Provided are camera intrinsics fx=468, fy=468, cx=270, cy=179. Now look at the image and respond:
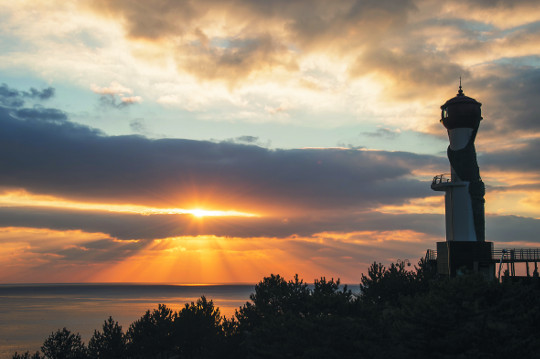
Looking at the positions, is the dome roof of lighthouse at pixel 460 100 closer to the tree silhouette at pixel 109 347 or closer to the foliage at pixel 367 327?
the foliage at pixel 367 327

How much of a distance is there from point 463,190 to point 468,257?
27.1 ft

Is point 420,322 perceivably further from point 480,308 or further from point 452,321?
point 480,308

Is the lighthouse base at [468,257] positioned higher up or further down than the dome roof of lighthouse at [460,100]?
further down

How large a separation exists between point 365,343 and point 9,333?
525 ft

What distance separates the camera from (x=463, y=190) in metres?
55.7

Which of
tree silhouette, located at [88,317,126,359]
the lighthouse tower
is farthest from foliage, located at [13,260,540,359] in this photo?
the lighthouse tower

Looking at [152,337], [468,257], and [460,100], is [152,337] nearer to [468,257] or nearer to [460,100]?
[468,257]

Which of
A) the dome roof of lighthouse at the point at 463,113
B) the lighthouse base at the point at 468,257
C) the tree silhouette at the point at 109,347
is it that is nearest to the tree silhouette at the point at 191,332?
the tree silhouette at the point at 109,347

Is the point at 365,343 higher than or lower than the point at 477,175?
lower

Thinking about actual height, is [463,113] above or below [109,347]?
above

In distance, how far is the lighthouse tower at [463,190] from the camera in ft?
174

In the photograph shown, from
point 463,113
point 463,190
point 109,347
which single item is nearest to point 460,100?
point 463,113

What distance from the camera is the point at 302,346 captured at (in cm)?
3406

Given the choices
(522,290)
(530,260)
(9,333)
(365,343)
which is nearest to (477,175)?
(530,260)
